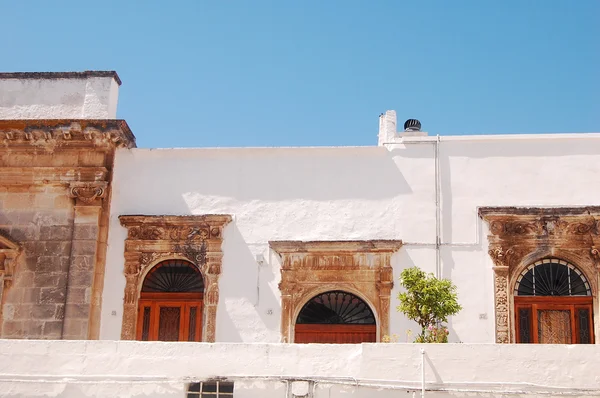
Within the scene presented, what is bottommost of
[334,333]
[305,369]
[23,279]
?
[305,369]

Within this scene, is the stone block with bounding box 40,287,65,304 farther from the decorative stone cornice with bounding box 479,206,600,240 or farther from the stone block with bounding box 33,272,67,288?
the decorative stone cornice with bounding box 479,206,600,240

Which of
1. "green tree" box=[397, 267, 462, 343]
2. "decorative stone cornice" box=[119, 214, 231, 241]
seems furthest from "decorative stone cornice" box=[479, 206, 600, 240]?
"decorative stone cornice" box=[119, 214, 231, 241]

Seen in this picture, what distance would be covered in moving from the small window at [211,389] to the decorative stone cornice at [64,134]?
622 centimetres

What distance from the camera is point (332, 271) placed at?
14.6 metres

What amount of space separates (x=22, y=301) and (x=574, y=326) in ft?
28.8

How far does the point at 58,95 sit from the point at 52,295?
11.7 feet

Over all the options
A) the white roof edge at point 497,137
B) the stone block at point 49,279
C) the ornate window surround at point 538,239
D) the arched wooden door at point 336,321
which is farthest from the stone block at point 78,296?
the ornate window surround at point 538,239

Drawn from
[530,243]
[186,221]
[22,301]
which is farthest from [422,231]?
[22,301]

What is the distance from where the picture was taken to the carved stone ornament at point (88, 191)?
15031 mm

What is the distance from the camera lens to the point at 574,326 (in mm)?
14047

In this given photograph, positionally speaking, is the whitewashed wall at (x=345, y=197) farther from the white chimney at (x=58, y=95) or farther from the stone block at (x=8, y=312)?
the stone block at (x=8, y=312)

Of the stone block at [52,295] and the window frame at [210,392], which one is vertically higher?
the stone block at [52,295]

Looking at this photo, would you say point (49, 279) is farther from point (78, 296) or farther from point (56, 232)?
point (56, 232)

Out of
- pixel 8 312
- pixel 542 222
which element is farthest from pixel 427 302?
pixel 8 312
